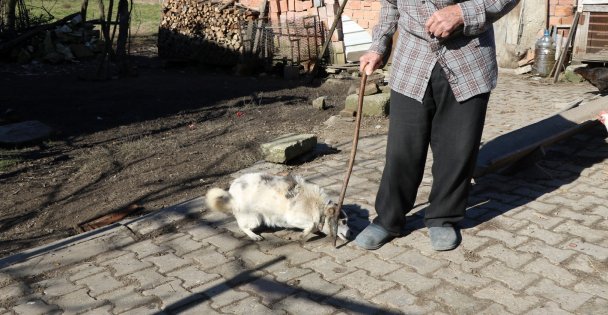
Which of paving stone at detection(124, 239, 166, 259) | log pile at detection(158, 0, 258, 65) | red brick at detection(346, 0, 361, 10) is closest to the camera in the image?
paving stone at detection(124, 239, 166, 259)

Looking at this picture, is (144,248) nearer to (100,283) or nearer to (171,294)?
(100,283)

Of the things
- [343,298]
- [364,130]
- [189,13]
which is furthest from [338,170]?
[189,13]

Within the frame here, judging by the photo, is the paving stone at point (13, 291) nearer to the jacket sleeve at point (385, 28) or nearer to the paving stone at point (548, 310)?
the jacket sleeve at point (385, 28)

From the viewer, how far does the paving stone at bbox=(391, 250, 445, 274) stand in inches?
156

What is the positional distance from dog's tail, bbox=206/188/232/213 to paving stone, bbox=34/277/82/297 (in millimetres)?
1033

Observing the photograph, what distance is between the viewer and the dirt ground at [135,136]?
580 centimetres

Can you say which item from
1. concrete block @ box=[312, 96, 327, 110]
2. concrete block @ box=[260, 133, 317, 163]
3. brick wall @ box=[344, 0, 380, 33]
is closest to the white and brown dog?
Answer: concrete block @ box=[260, 133, 317, 163]

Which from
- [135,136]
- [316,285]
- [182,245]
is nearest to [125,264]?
[182,245]

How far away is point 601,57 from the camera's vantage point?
11195 millimetres

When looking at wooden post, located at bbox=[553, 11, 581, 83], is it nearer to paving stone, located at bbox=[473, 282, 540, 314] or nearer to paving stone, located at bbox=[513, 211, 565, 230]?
paving stone, located at bbox=[513, 211, 565, 230]

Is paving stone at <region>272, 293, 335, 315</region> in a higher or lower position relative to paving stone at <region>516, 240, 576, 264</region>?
lower

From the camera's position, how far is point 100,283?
158 inches

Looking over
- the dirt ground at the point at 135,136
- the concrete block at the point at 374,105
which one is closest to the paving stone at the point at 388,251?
the dirt ground at the point at 135,136

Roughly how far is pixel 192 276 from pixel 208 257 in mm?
301
